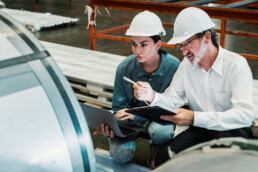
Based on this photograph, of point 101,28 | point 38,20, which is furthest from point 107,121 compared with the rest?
point 38,20

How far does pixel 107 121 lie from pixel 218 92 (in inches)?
32.9

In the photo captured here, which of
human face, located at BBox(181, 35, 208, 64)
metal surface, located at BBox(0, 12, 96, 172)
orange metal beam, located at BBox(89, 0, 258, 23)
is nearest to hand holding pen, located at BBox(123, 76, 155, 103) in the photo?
human face, located at BBox(181, 35, 208, 64)

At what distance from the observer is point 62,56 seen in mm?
5422

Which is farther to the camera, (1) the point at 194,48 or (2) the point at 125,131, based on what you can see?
(2) the point at 125,131

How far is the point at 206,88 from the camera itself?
2.76 metres

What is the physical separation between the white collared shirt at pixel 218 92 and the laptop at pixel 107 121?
1.04 ft

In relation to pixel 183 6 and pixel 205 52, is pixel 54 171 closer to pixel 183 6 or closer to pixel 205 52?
pixel 205 52

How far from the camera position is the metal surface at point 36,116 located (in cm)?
127

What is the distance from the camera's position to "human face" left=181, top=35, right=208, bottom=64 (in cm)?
264

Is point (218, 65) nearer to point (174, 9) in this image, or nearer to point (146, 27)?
point (146, 27)

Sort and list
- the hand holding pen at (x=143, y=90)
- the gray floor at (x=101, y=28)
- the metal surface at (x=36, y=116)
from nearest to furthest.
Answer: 1. the metal surface at (x=36, y=116)
2. the hand holding pen at (x=143, y=90)
3. the gray floor at (x=101, y=28)

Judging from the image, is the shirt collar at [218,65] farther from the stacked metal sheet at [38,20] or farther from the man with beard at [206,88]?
the stacked metal sheet at [38,20]

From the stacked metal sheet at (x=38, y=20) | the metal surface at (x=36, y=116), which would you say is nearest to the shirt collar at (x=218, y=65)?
the metal surface at (x=36, y=116)

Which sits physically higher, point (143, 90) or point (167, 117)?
point (143, 90)
